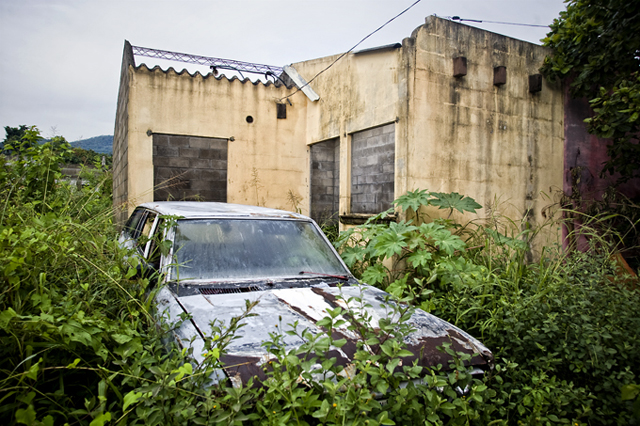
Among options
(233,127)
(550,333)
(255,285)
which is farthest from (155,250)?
(233,127)

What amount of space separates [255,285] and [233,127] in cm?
553

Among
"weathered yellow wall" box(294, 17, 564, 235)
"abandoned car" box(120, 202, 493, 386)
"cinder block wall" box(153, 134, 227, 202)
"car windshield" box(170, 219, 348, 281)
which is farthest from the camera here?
"cinder block wall" box(153, 134, 227, 202)

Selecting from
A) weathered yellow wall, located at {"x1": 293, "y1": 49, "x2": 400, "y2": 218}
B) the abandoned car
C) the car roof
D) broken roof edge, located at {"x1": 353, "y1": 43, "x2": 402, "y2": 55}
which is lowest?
the abandoned car

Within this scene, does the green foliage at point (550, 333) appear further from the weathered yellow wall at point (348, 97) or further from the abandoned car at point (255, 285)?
the weathered yellow wall at point (348, 97)

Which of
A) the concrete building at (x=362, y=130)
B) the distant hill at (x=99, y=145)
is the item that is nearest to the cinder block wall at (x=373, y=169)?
the concrete building at (x=362, y=130)

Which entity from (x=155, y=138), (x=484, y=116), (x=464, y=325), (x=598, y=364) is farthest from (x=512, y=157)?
(x=155, y=138)

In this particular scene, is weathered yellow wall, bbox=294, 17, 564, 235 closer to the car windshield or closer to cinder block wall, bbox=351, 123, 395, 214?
cinder block wall, bbox=351, 123, 395, 214

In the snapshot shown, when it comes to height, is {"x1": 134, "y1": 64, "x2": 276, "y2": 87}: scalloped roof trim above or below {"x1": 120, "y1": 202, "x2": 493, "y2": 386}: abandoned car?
above

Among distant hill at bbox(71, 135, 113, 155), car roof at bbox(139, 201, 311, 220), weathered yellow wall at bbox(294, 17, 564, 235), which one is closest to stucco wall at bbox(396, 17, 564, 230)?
weathered yellow wall at bbox(294, 17, 564, 235)

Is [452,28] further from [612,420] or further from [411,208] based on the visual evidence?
[612,420]

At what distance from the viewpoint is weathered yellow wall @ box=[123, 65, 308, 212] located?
693 centimetres

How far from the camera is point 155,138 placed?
23.1 ft

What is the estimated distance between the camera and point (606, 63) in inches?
227

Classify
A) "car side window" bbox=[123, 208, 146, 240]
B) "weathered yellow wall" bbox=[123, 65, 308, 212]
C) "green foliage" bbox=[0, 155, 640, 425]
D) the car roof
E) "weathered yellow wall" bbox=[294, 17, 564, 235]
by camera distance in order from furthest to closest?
"weathered yellow wall" bbox=[123, 65, 308, 212]
"weathered yellow wall" bbox=[294, 17, 564, 235]
"car side window" bbox=[123, 208, 146, 240]
the car roof
"green foliage" bbox=[0, 155, 640, 425]
